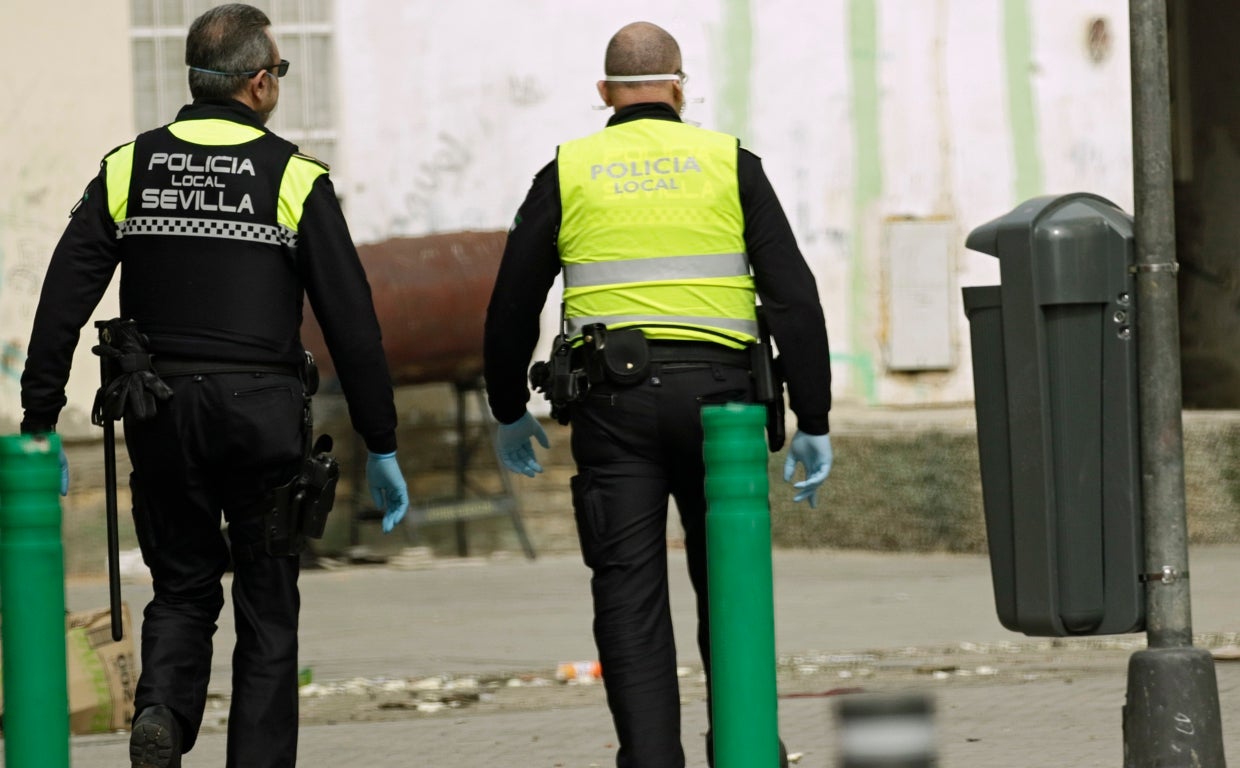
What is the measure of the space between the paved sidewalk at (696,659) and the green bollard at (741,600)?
1.82ft

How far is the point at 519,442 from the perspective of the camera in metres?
5.49

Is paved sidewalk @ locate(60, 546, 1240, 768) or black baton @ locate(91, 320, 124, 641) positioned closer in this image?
black baton @ locate(91, 320, 124, 641)

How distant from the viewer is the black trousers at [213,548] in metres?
4.93

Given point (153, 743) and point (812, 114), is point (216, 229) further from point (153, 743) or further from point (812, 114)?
point (812, 114)

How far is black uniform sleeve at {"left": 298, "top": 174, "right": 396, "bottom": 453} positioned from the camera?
4.96 m

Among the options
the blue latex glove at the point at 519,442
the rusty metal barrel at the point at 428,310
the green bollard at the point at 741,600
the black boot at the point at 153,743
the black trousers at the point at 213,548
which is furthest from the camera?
the rusty metal barrel at the point at 428,310

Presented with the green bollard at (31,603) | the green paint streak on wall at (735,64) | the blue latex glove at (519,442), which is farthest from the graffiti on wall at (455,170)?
the green bollard at (31,603)

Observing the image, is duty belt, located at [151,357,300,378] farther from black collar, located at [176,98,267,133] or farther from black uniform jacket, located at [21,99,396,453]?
black collar, located at [176,98,267,133]

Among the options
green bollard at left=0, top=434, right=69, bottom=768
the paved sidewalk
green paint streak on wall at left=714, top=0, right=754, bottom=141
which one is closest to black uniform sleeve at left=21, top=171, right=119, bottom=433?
green bollard at left=0, top=434, right=69, bottom=768

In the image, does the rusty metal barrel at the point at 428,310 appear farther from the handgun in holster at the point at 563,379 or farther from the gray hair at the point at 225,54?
the handgun in holster at the point at 563,379

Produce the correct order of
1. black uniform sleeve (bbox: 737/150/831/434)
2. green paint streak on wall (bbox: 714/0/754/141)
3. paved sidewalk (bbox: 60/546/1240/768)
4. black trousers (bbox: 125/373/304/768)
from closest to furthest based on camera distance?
black trousers (bbox: 125/373/304/768), black uniform sleeve (bbox: 737/150/831/434), paved sidewalk (bbox: 60/546/1240/768), green paint streak on wall (bbox: 714/0/754/141)

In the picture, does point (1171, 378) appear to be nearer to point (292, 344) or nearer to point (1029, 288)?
point (1029, 288)

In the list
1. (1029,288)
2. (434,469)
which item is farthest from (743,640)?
(434,469)

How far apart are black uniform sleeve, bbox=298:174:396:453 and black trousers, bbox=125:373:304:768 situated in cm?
15
